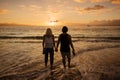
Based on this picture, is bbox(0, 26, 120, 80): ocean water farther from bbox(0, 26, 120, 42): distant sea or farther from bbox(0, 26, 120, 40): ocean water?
bbox(0, 26, 120, 40): ocean water

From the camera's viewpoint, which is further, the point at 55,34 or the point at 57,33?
the point at 57,33

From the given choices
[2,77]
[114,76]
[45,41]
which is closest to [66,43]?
[45,41]

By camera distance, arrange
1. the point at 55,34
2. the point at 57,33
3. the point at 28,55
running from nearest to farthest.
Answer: the point at 28,55
the point at 55,34
the point at 57,33

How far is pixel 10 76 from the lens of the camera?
27.5 ft

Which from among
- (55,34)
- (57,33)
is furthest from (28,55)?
(57,33)

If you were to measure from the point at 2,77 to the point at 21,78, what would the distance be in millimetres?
938

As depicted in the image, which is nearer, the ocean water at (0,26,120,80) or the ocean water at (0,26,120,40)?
the ocean water at (0,26,120,80)

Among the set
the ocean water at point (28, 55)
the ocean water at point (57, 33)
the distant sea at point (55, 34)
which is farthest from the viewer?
the ocean water at point (57, 33)

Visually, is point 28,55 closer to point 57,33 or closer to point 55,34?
point 55,34

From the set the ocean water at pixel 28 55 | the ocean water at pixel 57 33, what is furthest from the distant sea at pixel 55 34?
the ocean water at pixel 28 55

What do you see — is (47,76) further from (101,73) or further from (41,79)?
(101,73)

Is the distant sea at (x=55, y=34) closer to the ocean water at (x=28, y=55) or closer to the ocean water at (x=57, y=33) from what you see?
the ocean water at (x=57, y=33)

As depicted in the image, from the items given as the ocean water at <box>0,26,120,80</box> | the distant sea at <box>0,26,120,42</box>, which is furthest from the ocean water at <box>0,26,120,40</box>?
the ocean water at <box>0,26,120,80</box>

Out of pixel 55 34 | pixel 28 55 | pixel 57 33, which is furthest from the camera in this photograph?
pixel 57 33
